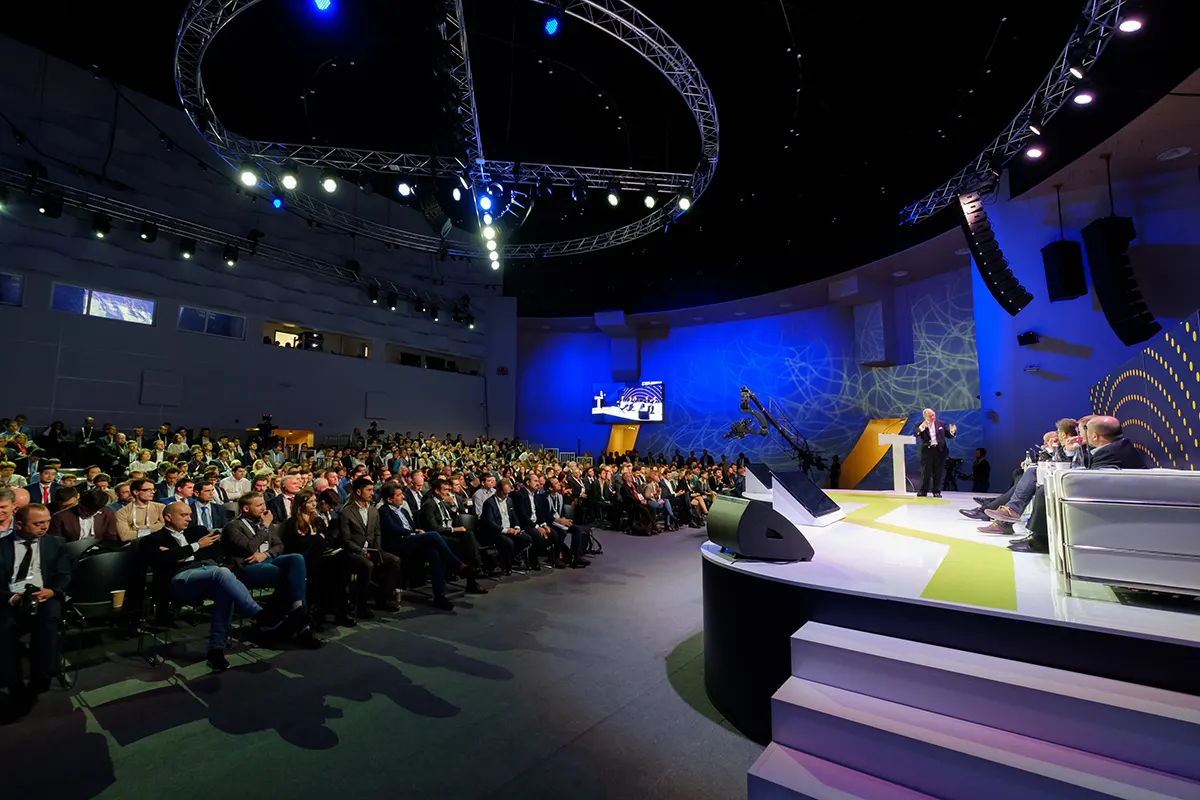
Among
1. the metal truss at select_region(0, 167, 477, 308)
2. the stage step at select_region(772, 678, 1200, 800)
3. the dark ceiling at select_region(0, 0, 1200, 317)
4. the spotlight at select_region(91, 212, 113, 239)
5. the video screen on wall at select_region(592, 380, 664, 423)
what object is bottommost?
the stage step at select_region(772, 678, 1200, 800)

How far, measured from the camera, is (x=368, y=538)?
15.6 feet

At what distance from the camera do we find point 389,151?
1104 centimetres

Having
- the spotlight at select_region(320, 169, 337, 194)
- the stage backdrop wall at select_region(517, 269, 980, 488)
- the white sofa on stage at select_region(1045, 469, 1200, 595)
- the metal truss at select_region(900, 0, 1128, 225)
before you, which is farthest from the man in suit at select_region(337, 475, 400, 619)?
the stage backdrop wall at select_region(517, 269, 980, 488)

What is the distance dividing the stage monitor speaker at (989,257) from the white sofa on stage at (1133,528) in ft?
23.0

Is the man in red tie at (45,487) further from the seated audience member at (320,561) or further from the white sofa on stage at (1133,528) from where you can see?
the white sofa on stage at (1133,528)

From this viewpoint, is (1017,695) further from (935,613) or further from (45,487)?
(45,487)

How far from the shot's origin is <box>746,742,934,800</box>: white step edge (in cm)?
177

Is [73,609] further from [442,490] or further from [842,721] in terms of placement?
[842,721]

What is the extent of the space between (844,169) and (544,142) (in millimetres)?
6206

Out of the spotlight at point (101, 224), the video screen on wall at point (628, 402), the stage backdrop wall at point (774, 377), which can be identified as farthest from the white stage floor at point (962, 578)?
the video screen on wall at point (628, 402)

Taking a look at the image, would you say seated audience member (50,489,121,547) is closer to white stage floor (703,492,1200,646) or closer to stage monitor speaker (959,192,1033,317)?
white stage floor (703,492,1200,646)

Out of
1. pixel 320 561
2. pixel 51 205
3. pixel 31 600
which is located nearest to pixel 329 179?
pixel 51 205

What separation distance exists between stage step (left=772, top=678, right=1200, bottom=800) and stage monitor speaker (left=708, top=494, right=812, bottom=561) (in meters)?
0.74

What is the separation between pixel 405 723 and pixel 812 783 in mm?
1960
